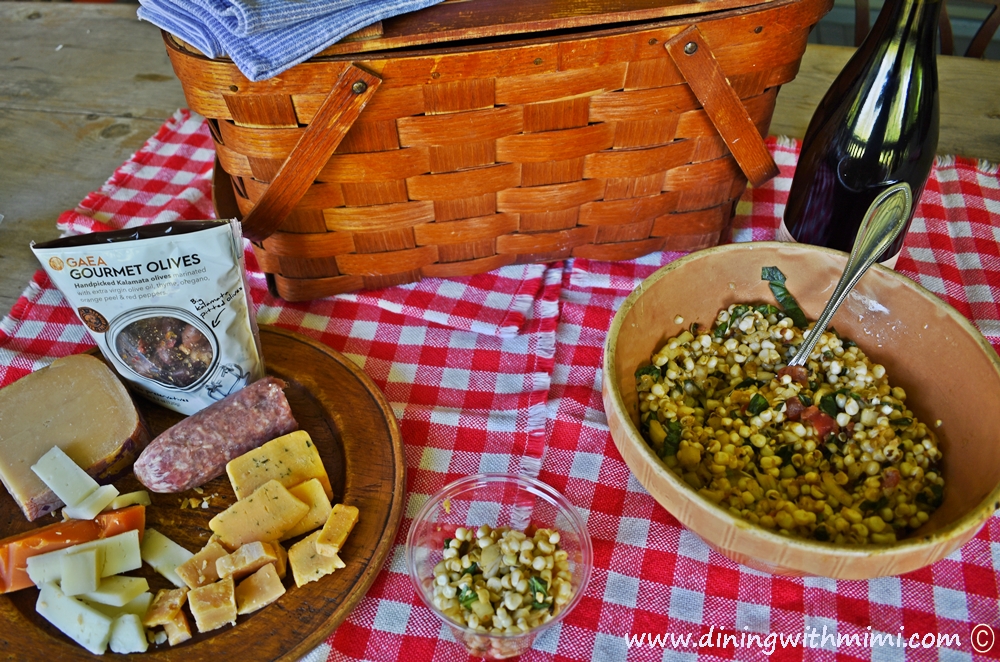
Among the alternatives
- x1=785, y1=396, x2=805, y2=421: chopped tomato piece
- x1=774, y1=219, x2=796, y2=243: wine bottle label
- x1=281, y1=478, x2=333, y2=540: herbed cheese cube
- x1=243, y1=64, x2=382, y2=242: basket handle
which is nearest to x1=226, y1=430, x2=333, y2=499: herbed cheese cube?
x1=281, y1=478, x2=333, y2=540: herbed cheese cube

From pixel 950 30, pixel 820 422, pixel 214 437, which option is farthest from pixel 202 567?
pixel 950 30

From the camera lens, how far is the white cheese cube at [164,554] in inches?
30.8

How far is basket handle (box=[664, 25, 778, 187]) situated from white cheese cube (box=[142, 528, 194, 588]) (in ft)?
2.63

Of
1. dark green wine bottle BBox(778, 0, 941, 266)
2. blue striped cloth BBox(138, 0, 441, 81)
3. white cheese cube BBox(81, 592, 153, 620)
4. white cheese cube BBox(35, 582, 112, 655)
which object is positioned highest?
blue striped cloth BBox(138, 0, 441, 81)

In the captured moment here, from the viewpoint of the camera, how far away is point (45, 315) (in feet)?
3.56

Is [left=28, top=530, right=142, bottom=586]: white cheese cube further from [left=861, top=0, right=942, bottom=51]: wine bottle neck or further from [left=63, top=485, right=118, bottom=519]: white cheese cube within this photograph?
[left=861, top=0, right=942, bottom=51]: wine bottle neck

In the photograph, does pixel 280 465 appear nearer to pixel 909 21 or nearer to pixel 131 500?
pixel 131 500

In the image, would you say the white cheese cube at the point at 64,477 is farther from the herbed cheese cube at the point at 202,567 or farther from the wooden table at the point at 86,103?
the wooden table at the point at 86,103

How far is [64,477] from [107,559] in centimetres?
11

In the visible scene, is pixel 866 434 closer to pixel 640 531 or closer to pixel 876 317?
pixel 876 317

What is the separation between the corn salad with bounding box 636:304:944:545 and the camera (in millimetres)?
761

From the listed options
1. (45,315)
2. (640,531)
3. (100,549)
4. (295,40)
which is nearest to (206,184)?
(45,315)

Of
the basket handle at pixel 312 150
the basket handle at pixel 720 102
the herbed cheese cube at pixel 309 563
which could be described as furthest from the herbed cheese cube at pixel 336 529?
the basket handle at pixel 720 102

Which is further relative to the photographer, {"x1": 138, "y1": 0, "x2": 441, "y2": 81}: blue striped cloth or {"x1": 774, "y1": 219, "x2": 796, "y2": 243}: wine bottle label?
{"x1": 774, "y1": 219, "x2": 796, "y2": 243}: wine bottle label
